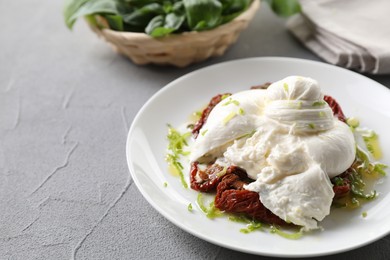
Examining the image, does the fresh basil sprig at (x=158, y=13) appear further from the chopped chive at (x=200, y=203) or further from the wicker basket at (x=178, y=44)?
the chopped chive at (x=200, y=203)

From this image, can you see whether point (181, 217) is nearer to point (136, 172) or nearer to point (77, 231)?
point (136, 172)

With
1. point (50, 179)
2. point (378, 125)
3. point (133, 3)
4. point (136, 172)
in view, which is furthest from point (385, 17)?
point (50, 179)

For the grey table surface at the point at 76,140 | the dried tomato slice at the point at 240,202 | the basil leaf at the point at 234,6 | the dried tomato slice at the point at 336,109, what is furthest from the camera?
the basil leaf at the point at 234,6

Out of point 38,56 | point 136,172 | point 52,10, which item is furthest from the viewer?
point 52,10

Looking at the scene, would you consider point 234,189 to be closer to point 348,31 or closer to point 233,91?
point 233,91

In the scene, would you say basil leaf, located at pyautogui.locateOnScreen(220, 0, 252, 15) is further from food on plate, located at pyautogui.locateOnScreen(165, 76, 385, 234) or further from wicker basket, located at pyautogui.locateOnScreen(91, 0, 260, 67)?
food on plate, located at pyautogui.locateOnScreen(165, 76, 385, 234)

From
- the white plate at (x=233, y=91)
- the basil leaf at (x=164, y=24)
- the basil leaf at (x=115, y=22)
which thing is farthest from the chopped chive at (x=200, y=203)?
the basil leaf at (x=115, y=22)

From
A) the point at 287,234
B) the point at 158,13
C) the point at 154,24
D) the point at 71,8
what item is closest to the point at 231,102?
the point at 287,234
